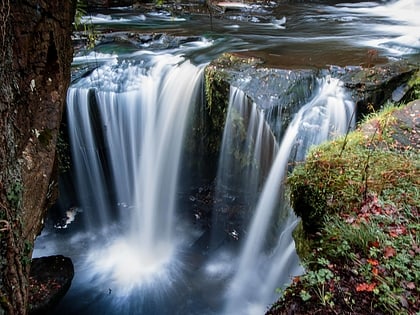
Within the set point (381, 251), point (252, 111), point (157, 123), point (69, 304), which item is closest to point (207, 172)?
point (157, 123)

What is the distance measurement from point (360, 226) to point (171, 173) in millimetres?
4726

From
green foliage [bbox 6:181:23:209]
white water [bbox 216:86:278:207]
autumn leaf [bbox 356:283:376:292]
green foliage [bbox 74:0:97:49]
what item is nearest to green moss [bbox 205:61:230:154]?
white water [bbox 216:86:278:207]

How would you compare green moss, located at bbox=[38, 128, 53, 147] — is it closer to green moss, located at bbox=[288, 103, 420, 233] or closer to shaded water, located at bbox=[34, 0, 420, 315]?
green moss, located at bbox=[288, 103, 420, 233]

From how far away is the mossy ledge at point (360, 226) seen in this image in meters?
2.22

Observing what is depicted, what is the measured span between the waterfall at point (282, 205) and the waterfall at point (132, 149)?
1.68 m

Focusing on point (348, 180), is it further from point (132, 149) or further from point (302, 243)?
point (132, 149)

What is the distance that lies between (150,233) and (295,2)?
40.6 ft

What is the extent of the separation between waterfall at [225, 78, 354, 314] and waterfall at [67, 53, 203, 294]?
168 cm

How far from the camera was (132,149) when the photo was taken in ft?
22.9

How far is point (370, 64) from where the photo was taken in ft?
20.8

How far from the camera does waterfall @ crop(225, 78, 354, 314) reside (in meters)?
5.25

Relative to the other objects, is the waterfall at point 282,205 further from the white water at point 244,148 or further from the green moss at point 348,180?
the green moss at point 348,180

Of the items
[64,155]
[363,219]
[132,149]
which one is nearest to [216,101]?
[132,149]

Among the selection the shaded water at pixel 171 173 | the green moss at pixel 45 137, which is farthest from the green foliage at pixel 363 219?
the green moss at pixel 45 137
